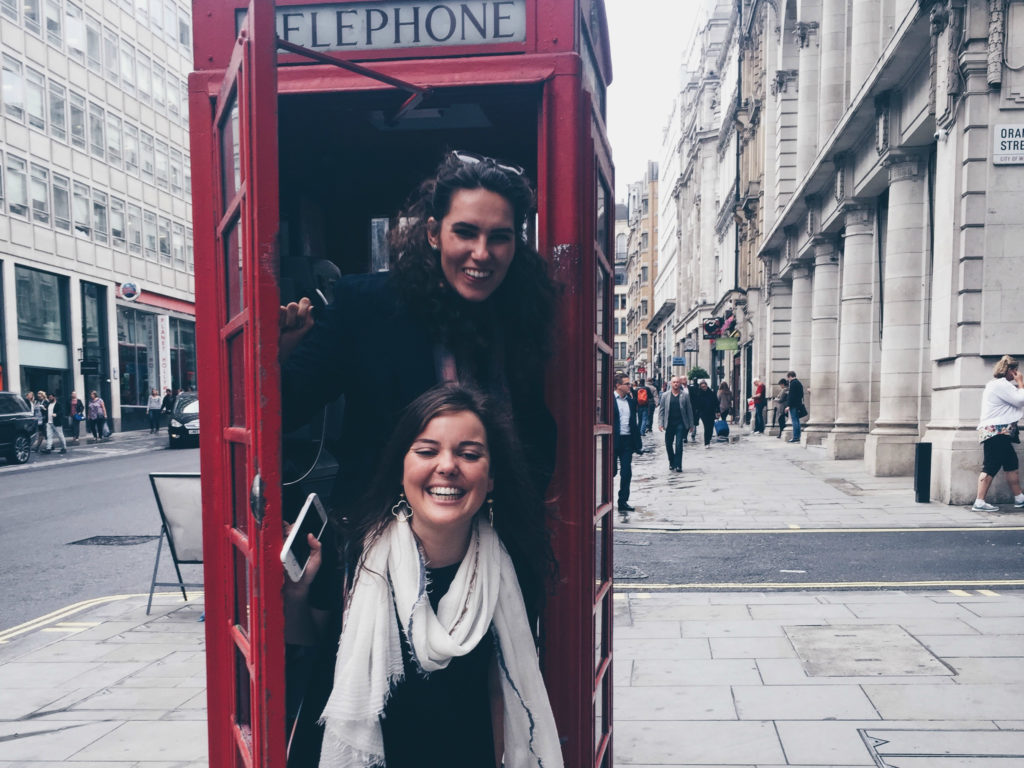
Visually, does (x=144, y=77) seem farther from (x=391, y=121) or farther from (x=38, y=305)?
(x=391, y=121)

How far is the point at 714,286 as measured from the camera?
45938 mm

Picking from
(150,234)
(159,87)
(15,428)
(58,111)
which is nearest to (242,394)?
(15,428)

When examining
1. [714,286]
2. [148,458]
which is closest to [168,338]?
[148,458]

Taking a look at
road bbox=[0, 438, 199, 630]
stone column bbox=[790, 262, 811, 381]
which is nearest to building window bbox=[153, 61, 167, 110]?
road bbox=[0, 438, 199, 630]

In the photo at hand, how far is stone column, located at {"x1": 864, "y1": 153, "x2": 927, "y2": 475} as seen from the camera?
43.8 feet

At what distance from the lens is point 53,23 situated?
92.7 feet

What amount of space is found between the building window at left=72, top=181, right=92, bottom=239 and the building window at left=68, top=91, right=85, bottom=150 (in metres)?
1.45

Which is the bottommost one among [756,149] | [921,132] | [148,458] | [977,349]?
[148,458]

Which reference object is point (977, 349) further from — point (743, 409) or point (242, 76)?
point (743, 409)

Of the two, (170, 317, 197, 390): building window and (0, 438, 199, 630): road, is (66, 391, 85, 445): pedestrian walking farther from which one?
(0, 438, 199, 630): road

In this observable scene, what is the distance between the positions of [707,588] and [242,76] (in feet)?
18.6

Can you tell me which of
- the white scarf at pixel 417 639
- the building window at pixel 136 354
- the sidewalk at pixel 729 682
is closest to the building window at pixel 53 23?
the building window at pixel 136 354

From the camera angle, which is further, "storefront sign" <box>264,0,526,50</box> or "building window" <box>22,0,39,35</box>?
"building window" <box>22,0,39,35</box>

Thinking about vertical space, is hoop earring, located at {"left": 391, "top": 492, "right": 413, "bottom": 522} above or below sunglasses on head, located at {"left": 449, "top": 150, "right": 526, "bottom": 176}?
below
